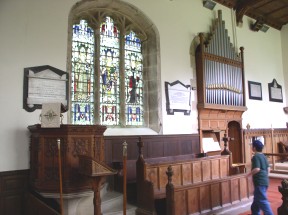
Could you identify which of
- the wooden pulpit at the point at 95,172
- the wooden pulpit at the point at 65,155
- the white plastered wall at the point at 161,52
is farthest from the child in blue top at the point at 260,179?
the white plastered wall at the point at 161,52

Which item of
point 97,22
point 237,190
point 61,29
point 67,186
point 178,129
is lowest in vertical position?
point 237,190

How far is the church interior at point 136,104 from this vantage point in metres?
3.83

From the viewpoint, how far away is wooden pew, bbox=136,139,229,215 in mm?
4062

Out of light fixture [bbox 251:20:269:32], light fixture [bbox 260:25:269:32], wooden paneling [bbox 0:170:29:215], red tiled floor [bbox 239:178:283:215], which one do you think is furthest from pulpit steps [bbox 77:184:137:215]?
light fixture [bbox 260:25:269:32]

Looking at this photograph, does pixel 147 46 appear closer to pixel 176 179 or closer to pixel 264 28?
pixel 176 179

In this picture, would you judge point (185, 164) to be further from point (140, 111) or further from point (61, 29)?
point (61, 29)

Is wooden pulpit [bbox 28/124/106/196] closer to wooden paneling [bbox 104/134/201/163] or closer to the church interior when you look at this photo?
the church interior

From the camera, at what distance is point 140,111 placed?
254 inches

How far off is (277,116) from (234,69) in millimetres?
3138

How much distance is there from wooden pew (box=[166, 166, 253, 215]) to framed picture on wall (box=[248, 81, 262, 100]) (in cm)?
422

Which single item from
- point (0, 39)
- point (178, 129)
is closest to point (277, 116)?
point (178, 129)

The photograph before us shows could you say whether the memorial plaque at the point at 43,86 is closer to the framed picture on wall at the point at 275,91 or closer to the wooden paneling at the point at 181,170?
the wooden paneling at the point at 181,170

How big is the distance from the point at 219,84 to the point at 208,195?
3565 millimetres

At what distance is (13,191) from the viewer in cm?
432
